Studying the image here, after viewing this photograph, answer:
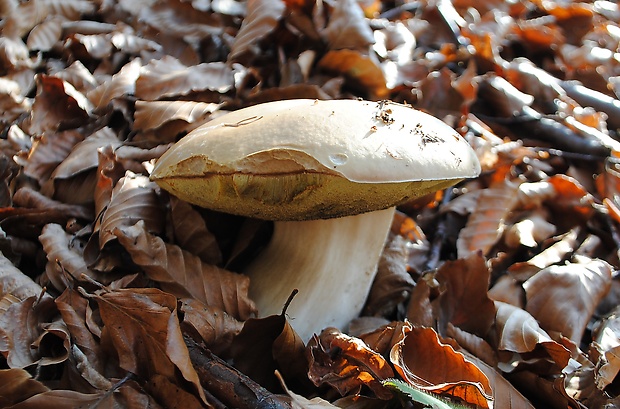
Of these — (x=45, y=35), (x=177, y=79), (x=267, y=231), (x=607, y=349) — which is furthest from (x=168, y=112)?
(x=607, y=349)

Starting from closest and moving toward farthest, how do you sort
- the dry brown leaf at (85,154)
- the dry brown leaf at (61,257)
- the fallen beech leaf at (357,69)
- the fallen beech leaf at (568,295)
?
the dry brown leaf at (61,257)
the fallen beech leaf at (568,295)
the dry brown leaf at (85,154)
the fallen beech leaf at (357,69)

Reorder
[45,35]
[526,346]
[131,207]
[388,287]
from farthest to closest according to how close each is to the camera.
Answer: [45,35], [388,287], [131,207], [526,346]

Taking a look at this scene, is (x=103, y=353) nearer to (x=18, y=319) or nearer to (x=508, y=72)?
(x=18, y=319)

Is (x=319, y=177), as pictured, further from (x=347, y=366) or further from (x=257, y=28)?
(x=257, y=28)

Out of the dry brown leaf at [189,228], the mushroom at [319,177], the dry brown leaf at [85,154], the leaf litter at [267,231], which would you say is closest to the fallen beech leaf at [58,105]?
the leaf litter at [267,231]

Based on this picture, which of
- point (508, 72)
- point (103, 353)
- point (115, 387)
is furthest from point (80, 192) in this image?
point (508, 72)

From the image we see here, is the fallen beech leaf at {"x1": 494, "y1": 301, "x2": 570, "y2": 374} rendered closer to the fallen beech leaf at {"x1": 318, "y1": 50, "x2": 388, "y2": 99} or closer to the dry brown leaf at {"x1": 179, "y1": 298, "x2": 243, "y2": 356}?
the dry brown leaf at {"x1": 179, "y1": 298, "x2": 243, "y2": 356}

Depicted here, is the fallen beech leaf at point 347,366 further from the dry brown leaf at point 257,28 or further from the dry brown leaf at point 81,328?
the dry brown leaf at point 257,28
